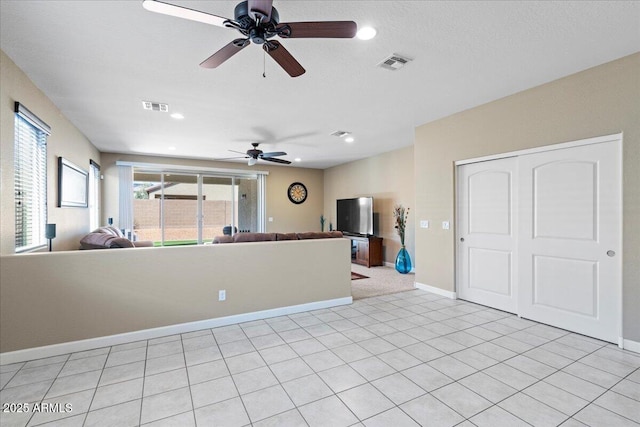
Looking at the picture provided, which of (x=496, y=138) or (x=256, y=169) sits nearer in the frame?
(x=496, y=138)

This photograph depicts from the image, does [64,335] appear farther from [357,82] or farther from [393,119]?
[393,119]

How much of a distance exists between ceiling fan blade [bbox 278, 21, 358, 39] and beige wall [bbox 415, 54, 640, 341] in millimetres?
2733

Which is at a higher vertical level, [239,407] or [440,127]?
[440,127]

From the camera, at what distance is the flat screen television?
7188mm

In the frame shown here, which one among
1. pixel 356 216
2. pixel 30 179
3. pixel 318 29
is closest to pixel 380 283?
pixel 356 216

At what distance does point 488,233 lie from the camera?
12.7 feet

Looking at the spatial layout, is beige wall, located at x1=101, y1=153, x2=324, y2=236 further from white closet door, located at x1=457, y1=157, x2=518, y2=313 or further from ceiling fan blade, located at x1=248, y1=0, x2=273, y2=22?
ceiling fan blade, located at x1=248, y1=0, x2=273, y2=22

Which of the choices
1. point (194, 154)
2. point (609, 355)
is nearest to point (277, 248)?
point (609, 355)

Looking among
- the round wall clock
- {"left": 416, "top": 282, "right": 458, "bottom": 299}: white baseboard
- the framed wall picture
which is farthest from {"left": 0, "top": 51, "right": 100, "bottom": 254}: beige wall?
{"left": 416, "top": 282, "right": 458, "bottom": 299}: white baseboard

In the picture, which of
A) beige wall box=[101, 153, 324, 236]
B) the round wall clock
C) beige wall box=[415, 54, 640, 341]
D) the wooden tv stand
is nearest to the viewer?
beige wall box=[415, 54, 640, 341]

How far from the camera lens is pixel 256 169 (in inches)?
332

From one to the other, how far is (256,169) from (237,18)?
6.86 meters

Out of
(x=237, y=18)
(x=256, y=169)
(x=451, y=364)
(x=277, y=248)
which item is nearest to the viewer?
(x=237, y=18)

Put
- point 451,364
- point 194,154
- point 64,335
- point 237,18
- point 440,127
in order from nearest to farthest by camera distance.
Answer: point 237,18
point 451,364
point 64,335
point 440,127
point 194,154
